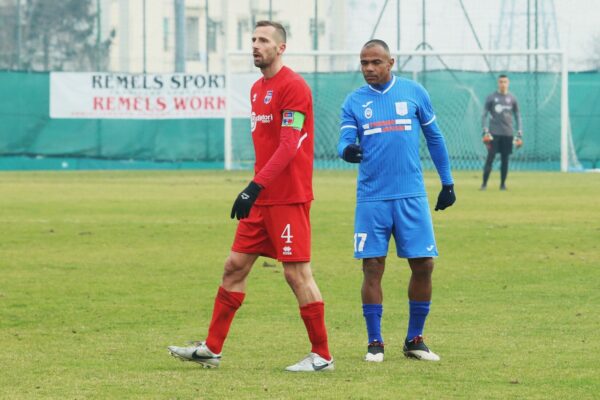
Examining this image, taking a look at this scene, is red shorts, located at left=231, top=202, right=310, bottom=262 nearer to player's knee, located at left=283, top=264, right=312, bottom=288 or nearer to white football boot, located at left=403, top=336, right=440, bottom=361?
player's knee, located at left=283, top=264, right=312, bottom=288

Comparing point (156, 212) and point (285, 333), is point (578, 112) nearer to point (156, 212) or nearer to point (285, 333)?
point (156, 212)

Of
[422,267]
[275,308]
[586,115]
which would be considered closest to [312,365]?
[422,267]

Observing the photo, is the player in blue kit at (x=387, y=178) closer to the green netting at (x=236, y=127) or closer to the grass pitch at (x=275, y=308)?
the grass pitch at (x=275, y=308)

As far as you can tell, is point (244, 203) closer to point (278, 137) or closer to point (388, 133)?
point (278, 137)

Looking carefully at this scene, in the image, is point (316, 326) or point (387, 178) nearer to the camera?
point (316, 326)

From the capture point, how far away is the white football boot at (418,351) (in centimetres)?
855

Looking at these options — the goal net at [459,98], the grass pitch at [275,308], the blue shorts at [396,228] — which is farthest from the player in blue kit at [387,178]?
the goal net at [459,98]

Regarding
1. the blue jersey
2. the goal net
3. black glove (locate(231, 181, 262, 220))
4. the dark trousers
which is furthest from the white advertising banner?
black glove (locate(231, 181, 262, 220))

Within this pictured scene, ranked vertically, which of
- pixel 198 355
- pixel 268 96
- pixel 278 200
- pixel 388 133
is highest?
pixel 268 96

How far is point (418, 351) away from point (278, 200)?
1.26 metres

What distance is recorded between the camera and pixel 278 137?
27.1ft

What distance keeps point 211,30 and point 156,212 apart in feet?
70.3

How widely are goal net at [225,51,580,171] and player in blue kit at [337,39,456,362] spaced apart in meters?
26.8

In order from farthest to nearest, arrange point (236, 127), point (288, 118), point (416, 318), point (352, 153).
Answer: point (236, 127) → point (416, 318) → point (352, 153) → point (288, 118)
